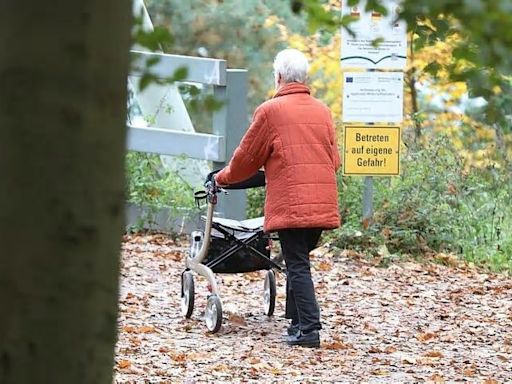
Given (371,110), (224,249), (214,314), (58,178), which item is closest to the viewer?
(58,178)

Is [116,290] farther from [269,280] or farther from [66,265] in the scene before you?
[269,280]

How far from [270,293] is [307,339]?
3.35 feet

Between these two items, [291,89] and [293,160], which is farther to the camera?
[291,89]

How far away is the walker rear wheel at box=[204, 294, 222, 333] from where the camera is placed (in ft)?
26.6

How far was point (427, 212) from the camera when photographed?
11.9 metres

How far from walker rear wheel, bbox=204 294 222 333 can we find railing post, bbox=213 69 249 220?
11.4 ft

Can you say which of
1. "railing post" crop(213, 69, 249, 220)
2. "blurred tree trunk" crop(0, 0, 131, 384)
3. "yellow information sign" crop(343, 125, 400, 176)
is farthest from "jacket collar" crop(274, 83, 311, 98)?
"blurred tree trunk" crop(0, 0, 131, 384)

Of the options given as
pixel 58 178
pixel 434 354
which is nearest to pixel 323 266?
pixel 434 354

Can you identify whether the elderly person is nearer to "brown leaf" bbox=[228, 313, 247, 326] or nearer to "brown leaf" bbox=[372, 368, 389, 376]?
"brown leaf" bbox=[372, 368, 389, 376]

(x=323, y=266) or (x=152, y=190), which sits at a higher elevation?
(x=152, y=190)

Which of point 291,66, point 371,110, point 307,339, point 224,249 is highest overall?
point 371,110

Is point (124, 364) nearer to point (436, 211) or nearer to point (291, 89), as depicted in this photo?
point (291, 89)

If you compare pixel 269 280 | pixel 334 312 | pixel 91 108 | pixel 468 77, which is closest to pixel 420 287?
pixel 334 312

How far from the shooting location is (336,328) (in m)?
8.62
